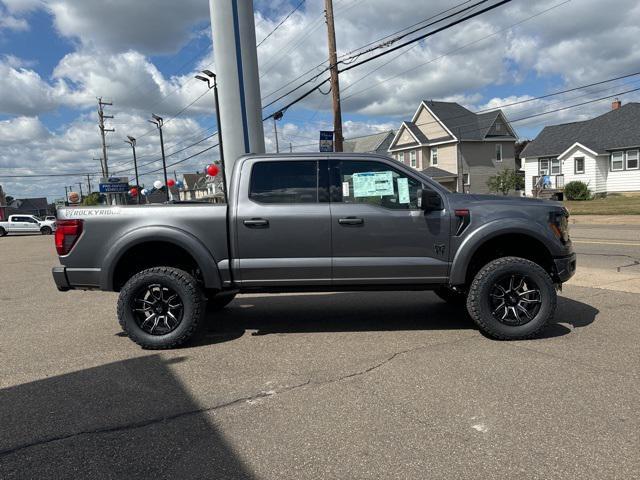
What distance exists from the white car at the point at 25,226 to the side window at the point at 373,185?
143 feet

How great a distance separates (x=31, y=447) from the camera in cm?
316

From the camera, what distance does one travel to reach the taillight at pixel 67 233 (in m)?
5.11

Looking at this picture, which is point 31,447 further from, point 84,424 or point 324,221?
point 324,221

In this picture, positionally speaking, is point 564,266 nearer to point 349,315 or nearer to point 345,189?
point 345,189

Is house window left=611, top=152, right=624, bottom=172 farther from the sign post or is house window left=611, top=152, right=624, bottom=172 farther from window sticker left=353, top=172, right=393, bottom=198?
window sticker left=353, top=172, right=393, bottom=198

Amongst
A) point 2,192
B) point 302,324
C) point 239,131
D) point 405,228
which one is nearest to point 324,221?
point 405,228

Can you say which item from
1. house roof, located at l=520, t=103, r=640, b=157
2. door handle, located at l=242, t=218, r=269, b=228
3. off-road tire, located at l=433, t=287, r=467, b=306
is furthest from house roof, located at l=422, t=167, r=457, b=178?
door handle, located at l=242, t=218, r=269, b=228

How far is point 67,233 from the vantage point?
5.12 m

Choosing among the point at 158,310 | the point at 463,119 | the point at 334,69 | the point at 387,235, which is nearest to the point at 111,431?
the point at 158,310

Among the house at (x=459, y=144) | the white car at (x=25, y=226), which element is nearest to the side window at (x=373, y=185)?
the house at (x=459, y=144)

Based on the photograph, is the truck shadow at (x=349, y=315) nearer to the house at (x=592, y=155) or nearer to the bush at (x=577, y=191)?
the house at (x=592, y=155)

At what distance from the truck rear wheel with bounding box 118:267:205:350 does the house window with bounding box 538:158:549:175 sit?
39.1m

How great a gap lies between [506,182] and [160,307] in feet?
127

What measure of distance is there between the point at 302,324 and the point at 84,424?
2909 mm
